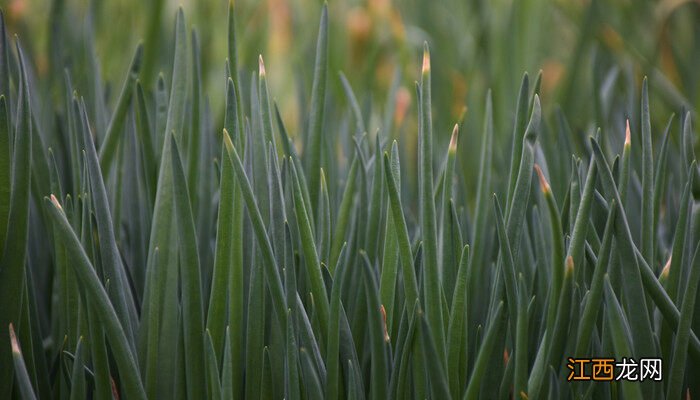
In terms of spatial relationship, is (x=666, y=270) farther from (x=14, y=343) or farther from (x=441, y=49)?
(x=441, y=49)

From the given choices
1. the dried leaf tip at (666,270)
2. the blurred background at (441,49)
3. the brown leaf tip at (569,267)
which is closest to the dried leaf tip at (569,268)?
the brown leaf tip at (569,267)

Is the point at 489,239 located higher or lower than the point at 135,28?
lower

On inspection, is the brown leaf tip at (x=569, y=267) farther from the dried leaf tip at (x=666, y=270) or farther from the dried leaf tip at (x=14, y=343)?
the dried leaf tip at (x=14, y=343)

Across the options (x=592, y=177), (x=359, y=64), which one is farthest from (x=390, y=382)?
(x=359, y=64)

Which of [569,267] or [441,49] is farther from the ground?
[441,49]

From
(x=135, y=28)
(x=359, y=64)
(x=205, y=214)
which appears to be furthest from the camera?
(x=359, y=64)

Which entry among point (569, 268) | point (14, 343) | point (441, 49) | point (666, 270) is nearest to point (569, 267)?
point (569, 268)

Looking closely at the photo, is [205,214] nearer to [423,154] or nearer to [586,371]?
[423,154]

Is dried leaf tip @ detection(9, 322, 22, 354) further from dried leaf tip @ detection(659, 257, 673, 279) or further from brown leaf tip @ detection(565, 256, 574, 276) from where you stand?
dried leaf tip @ detection(659, 257, 673, 279)
